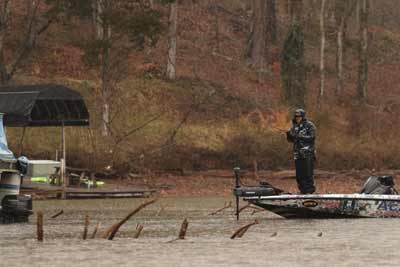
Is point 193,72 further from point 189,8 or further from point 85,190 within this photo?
point 85,190

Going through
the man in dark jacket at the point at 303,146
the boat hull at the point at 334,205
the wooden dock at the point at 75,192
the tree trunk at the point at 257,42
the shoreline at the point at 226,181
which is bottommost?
the shoreline at the point at 226,181

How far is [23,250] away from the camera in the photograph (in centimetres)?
1914

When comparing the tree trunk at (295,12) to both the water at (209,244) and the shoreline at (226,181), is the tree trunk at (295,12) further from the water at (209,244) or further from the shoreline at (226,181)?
the water at (209,244)

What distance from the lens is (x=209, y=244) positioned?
20.0m

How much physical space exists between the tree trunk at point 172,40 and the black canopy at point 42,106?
15.4 meters

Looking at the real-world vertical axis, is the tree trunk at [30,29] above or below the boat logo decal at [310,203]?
above

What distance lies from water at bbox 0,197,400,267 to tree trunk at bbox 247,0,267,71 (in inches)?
1246

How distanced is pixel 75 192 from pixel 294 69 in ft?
72.7

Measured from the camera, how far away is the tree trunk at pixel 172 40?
2128 inches

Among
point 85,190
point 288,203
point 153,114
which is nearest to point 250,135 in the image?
point 153,114

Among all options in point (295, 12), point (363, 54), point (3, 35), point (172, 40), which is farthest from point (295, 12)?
point (3, 35)

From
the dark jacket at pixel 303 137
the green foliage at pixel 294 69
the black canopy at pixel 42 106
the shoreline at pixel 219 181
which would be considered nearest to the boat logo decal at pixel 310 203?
the dark jacket at pixel 303 137

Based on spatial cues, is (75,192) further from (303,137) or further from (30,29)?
(30,29)

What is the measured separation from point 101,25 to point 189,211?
678 inches
